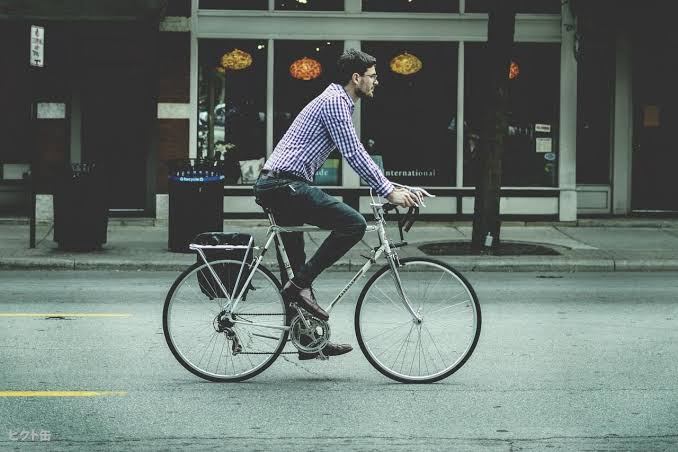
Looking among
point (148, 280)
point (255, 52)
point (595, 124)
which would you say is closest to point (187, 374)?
point (148, 280)

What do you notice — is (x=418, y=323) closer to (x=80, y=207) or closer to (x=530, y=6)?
(x=80, y=207)

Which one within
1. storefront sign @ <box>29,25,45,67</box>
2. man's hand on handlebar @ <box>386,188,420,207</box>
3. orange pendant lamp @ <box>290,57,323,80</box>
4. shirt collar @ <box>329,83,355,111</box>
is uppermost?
orange pendant lamp @ <box>290,57,323,80</box>

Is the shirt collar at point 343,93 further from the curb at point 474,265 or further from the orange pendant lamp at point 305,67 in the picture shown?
the orange pendant lamp at point 305,67

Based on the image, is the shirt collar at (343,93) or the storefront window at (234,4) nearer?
the shirt collar at (343,93)

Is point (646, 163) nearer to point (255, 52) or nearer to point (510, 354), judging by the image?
point (255, 52)

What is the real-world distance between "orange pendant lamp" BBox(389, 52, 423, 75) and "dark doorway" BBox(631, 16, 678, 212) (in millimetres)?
3856

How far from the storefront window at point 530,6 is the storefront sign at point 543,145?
2.07 meters

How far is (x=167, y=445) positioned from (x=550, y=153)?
14.1 m

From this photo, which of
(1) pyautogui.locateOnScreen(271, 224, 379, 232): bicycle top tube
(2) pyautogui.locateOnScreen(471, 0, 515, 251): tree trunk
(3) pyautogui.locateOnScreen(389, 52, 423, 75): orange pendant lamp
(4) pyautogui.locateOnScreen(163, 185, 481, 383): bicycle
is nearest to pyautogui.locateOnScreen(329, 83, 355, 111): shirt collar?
(4) pyautogui.locateOnScreen(163, 185, 481, 383): bicycle

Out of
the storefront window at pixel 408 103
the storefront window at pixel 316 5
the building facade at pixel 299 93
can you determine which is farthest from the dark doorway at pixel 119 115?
the storefront window at pixel 408 103

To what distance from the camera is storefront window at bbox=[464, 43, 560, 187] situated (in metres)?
18.6

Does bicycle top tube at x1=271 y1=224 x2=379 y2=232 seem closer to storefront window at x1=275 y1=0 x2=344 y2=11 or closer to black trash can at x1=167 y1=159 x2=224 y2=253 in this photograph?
black trash can at x1=167 y1=159 x2=224 y2=253

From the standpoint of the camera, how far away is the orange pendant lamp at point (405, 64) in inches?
731

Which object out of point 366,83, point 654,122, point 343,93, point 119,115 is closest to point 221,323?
point 343,93
